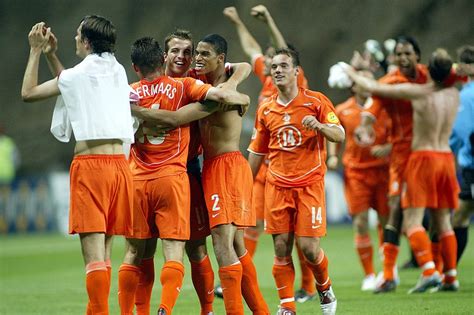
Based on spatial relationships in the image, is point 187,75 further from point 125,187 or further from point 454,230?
point 454,230

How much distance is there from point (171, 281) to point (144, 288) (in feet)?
1.99

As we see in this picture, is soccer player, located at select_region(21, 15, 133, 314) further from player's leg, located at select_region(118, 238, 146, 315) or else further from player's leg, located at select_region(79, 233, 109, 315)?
player's leg, located at select_region(118, 238, 146, 315)

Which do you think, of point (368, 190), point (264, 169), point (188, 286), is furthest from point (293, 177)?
point (188, 286)

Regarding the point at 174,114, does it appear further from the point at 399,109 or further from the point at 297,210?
the point at 399,109

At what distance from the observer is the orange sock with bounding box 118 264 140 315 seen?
25.1ft

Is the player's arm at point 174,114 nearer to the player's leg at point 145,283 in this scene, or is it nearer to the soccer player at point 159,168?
the soccer player at point 159,168

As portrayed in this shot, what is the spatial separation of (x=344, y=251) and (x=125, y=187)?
9.77 metres

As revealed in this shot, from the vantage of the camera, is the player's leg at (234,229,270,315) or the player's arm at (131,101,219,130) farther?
the player's leg at (234,229,270,315)

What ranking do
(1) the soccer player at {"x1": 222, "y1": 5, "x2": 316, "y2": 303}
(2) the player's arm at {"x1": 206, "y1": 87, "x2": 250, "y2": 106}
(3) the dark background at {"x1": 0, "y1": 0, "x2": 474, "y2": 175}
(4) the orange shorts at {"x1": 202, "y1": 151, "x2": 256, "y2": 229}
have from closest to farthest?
(2) the player's arm at {"x1": 206, "y1": 87, "x2": 250, "y2": 106} < (4) the orange shorts at {"x1": 202, "y1": 151, "x2": 256, "y2": 229} < (1) the soccer player at {"x1": 222, "y1": 5, "x2": 316, "y2": 303} < (3) the dark background at {"x1": 0, "y1": 0, "x2": 474, "y2": 175}

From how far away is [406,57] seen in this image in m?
10.5

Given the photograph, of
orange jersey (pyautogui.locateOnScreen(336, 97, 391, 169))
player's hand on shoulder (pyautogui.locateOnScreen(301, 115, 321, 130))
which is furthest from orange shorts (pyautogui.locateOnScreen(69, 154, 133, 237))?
orange jersey (pyautogui.locateOnScreen(336, 97, 391, 169))

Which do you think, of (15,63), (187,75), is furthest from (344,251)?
(15,63)

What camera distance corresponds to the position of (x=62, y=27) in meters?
31.7

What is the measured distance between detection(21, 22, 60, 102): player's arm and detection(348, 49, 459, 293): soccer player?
4.36 metres
